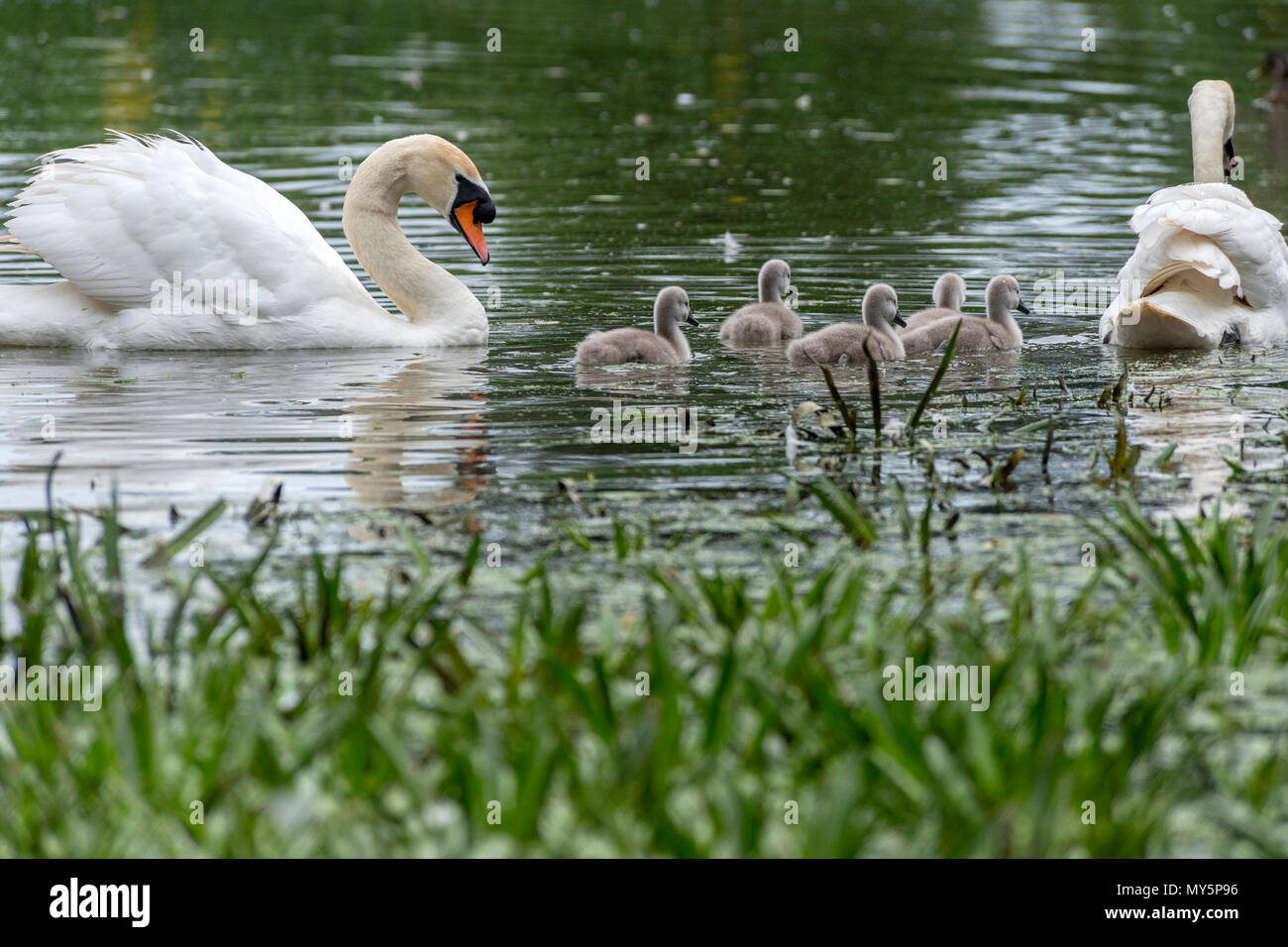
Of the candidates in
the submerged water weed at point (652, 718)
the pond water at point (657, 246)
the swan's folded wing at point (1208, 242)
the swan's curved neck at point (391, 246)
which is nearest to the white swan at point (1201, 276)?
the swan's folded wing at point (1208, 242)

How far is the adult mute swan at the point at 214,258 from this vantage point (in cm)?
891

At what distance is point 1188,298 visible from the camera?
29.5ft

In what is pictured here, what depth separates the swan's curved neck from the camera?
945 cm

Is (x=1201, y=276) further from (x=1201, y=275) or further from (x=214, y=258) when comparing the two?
(x=214, y=258)

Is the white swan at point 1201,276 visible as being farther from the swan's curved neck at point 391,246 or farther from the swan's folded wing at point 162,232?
the swan's folded wing at point 162,232

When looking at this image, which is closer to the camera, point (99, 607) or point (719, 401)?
point (99, 607)

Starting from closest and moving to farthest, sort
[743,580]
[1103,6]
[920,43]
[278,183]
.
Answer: [743,580] → [278,183] → [920,43] → [1103,6]

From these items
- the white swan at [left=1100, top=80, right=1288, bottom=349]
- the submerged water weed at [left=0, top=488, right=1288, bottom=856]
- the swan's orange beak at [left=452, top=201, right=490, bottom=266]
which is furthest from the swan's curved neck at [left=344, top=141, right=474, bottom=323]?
the submerged water weed at [left=0, top=488, right=1288, bottom=856]

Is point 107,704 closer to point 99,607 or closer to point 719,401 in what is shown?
point 99,607

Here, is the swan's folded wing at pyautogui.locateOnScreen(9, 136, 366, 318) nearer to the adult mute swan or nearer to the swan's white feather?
the adult mute swan

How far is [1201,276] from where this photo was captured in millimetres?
9047

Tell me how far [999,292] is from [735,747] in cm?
586
